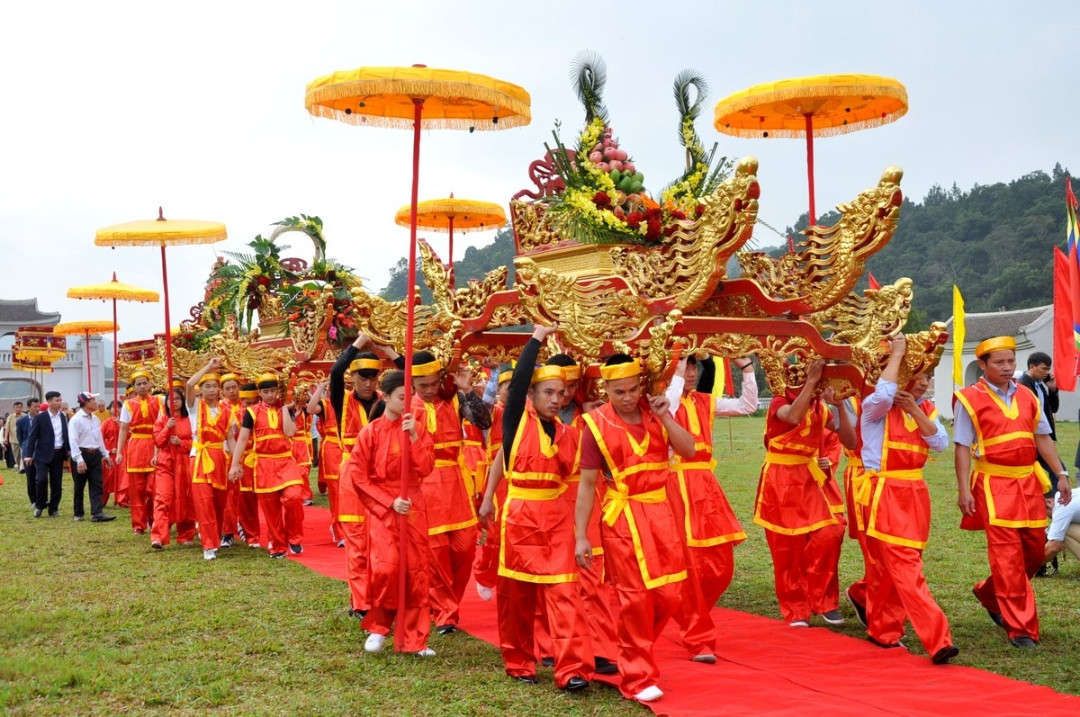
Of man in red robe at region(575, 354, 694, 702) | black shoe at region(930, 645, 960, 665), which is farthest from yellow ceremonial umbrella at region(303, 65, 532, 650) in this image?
black shoe at region(930, 645, 960, 665)

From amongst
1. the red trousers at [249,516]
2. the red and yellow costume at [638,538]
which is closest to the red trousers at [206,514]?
the red trousers at [249,516]

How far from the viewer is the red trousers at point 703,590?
6055mm

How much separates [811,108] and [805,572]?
294 cm

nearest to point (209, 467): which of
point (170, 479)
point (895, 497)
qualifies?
point (170, 479)

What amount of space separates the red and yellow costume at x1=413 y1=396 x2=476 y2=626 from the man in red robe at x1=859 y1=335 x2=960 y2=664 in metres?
2.36

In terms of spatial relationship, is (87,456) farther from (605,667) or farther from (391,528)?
(605,667)

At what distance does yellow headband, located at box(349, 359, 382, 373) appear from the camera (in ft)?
24.4

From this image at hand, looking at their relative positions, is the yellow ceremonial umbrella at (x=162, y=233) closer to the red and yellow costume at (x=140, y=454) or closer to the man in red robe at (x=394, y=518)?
the red and yellow costume at (x=140, y=454)

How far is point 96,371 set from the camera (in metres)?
41.4

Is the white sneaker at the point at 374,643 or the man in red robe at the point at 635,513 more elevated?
the man in red robe at the point at 635,513

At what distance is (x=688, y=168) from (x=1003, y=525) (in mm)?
2861

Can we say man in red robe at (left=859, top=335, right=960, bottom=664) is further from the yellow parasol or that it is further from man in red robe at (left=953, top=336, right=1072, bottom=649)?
the yellow parasol

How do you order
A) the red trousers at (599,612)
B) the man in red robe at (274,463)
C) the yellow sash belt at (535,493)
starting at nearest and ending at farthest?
the yellow sash belt at (535,493) → the red trousers at (599,612) → the man in red robe at (274,463)

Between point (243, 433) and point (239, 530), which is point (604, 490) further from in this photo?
point (239, 530)
